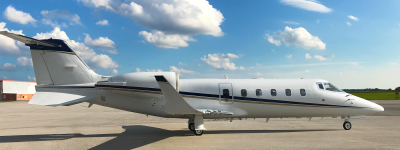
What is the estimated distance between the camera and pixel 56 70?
10570 millimetres

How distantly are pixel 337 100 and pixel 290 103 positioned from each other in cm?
228

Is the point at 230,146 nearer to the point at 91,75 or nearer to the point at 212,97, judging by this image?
the point at 212,97

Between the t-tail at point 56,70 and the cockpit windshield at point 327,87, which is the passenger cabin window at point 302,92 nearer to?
the cockpit windshield at point 327,87

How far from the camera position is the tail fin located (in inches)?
410

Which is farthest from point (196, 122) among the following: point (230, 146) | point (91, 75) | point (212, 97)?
point (91, 75)

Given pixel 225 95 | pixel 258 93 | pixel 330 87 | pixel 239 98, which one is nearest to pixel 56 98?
pixel 225 95

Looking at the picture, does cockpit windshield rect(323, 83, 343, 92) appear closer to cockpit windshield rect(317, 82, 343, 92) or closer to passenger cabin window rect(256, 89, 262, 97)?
cockpit windshield rect(317, 82, 343, 92)

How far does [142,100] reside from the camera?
415 inches

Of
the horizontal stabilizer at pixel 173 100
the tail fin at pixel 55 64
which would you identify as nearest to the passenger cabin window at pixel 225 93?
the horizontal stabilizer at pixel 173 100

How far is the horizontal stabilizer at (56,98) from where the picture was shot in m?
9.82

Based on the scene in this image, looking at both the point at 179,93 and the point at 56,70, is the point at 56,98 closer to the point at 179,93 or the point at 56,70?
the point at 56,70

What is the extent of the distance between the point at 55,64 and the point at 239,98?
816 cm

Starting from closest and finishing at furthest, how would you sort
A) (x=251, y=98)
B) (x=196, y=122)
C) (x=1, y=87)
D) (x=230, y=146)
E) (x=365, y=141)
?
1. (x=230, y=146)
2. (x=365, y=141)
3. (x=196, y=122)
4. (x=251, y=98)
5. (x=1, y=87)

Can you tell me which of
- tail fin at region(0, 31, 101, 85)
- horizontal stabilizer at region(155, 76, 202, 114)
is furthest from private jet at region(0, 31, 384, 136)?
horizontal stabilizer at region(155, 76, 202, 114)
